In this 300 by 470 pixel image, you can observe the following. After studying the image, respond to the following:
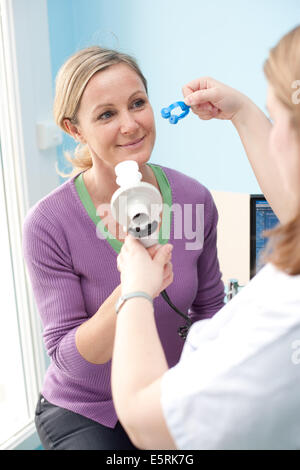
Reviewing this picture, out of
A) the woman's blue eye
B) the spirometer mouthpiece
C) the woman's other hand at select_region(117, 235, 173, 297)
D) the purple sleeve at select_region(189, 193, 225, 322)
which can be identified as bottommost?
the purple sleeve at select_region(189, 193, 225, 322)

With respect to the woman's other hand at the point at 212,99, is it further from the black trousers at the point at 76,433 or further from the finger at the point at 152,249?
the black trousers at the point at 76,433

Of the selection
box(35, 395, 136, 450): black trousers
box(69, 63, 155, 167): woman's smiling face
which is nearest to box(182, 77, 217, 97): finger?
box(69, 63, 155, 167): woman's smiling face

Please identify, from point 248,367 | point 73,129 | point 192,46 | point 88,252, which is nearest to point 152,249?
point 248,367

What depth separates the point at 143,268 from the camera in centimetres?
79

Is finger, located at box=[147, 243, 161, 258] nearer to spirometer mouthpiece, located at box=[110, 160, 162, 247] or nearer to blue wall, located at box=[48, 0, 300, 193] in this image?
spirometer mouthpiece, located at box=[110, 160, 162, 247]

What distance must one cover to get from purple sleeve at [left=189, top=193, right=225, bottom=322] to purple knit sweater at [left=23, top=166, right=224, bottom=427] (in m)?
0.04

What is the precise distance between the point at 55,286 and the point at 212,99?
0.51 m

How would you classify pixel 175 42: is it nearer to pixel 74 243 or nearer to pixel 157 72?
pixel 157 72

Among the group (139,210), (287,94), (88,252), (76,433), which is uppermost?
(287,94)

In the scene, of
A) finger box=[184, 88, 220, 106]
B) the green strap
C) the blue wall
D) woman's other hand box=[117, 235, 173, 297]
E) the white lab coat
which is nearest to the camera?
the white lab coat

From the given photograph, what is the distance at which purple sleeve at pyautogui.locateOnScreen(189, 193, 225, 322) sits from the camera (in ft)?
4.40

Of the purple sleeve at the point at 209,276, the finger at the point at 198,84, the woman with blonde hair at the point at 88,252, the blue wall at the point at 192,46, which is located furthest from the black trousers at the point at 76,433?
the blue wall at the point at 192,46

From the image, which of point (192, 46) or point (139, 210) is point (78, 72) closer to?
point (139, 210)
